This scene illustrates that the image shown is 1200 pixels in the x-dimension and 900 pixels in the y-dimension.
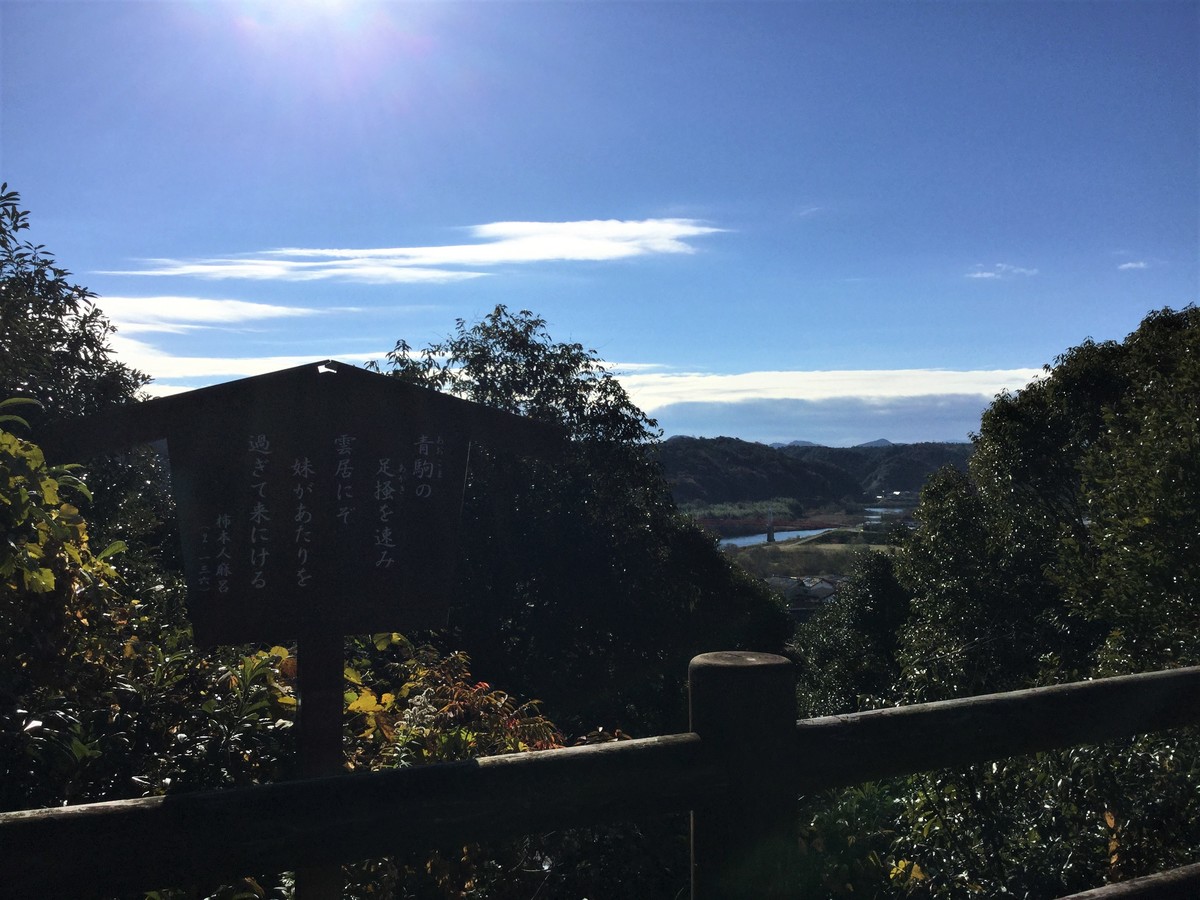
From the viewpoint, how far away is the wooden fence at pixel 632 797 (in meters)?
1.46

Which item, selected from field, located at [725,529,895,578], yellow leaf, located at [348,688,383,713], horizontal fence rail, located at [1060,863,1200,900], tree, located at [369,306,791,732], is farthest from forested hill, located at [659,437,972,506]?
horizontal fence rail, located at [1060,863,1200,900]

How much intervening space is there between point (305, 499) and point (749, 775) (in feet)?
5.98

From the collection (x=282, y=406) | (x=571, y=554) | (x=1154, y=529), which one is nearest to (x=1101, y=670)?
(x=1154, y=529)

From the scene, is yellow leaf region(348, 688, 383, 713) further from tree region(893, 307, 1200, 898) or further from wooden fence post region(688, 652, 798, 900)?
tree region(893, 307, 1200, 898)

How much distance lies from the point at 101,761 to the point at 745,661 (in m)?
2.36

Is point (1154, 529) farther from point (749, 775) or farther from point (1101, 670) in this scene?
point (749, 775)

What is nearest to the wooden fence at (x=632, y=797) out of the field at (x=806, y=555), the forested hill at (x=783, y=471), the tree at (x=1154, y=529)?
the tree at (x=1154, y=529)

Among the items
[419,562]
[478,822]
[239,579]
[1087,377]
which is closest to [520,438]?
[419,562]

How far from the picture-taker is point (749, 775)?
1.83m

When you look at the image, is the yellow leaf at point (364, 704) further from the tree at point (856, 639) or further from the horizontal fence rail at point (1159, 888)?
the tree at point (856, 639)

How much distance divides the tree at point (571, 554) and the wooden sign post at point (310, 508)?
12051 millimetres

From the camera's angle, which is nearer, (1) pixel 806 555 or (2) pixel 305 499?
(2) pixel 305 499

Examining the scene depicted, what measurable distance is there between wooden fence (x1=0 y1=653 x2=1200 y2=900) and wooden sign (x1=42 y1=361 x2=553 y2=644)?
53.3 inches

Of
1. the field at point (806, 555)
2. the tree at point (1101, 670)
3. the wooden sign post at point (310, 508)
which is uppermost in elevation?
the wooden sign post at point (310, 508)
